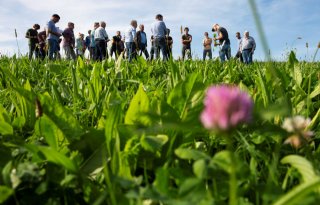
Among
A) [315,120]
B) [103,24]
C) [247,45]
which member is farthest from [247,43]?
[315,120]

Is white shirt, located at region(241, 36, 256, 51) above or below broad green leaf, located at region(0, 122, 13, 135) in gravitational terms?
above

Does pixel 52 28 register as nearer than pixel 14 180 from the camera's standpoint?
No

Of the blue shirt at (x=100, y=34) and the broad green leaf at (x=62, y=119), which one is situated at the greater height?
the blue shirt at (x=100, y=34)

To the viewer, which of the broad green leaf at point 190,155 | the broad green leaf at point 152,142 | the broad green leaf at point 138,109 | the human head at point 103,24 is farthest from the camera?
the human head at point 103,24

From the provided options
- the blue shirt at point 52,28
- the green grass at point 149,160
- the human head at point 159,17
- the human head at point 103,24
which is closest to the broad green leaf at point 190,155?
the green grass at point 149,160

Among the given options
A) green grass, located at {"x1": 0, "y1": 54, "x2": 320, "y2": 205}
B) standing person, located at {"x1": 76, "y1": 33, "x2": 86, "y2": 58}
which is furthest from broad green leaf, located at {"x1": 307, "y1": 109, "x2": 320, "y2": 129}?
standing person, located at {"x1": 76, "y1": 33, "x2": 86, "y2": 58}

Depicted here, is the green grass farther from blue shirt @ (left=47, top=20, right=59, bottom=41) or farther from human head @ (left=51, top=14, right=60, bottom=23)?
human head @ (left=51, top=14, right=60, bottom=23)

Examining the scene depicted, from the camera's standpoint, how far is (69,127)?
921mm

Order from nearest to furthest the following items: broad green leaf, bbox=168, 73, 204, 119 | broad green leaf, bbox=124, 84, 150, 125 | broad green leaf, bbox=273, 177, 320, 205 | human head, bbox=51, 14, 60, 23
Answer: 1. broad green leaf, bbox=273, 177, 320, 205
2. broad green leaf, bbox=124, 84, 150, 125
3. broad green leaf, bbox=168, 73, 204, 119
4. human head, bbox=51, 14, 60, 23

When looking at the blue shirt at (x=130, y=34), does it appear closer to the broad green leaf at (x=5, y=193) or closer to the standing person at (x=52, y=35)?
the standing person at (x=52, y=35)

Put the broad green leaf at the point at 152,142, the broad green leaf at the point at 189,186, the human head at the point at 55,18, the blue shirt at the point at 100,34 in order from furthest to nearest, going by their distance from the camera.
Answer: the blue shirt at the point at 100,34 → the human head at the point at 55,18 → the broad green leaf at the point at 152,142 → the broad green leaf at the point at 189,186

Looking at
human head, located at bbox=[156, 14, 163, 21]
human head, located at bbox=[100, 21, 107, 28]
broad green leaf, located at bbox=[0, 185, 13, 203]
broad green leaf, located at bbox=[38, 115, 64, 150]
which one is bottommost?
broad green leaf, located at bbox=[0, 185, 13, 203]

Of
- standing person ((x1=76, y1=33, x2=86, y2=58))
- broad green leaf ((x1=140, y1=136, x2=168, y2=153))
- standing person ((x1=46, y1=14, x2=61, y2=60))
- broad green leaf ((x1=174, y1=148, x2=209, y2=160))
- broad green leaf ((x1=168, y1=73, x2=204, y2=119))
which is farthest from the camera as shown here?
standing person ((x1=46, y1=14, x2=61, y2=60))

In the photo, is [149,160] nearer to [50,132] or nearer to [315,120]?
[50,132]
